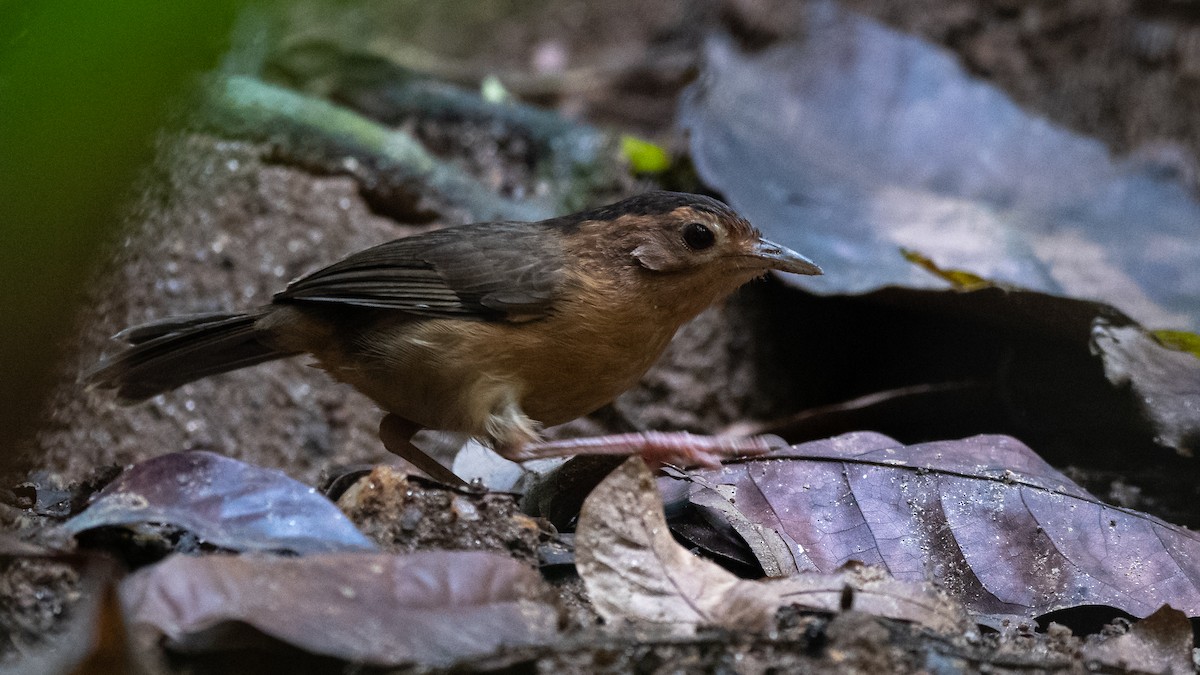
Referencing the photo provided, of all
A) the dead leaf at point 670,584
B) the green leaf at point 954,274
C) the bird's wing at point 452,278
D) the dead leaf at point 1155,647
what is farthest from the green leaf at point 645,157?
the dead leaf at point 1155,647

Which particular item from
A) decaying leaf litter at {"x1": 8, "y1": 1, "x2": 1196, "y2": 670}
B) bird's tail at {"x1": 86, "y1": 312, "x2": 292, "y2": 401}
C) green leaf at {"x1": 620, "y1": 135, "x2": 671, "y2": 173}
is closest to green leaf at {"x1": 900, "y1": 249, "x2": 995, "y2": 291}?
decaying leaf litter at {"x1": 8, "y1": 1, "x2": 1196, "y2": 670}

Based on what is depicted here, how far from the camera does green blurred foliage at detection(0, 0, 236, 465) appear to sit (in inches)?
32.1

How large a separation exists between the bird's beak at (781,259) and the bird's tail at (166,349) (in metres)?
1.97

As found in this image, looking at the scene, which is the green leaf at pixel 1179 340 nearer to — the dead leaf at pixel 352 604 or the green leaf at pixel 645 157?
the green leaf at pixel 645 157

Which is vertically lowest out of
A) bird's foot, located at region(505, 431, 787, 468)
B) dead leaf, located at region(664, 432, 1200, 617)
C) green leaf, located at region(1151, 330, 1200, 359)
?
bird's foot, located at region(505, 431, 787, 468)

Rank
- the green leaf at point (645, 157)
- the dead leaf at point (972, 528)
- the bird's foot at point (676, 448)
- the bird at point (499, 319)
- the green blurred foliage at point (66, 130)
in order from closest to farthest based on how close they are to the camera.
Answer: the green blurred foliage at point (66, 130) → the dead leaf at point (972, 528) → the bird's foot at point (676, 448) → the bird at point (499, 319) → the green leaf at point (645, 157)

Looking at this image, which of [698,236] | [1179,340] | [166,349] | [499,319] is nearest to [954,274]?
[1179,340]

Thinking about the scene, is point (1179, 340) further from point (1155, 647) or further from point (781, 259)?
point (1155, 647)

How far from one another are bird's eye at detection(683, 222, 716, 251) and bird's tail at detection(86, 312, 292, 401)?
171 centimetres

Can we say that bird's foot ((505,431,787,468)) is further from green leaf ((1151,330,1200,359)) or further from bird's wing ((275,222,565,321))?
green leaf ((1151,330,1200,359))

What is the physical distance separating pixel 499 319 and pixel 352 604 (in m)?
1.94

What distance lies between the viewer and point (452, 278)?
418 centimetres

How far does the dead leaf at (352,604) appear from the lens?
2105mm

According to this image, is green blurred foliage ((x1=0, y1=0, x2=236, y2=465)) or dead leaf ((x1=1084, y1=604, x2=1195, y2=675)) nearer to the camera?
green blurred foliage ((x1=0, y1=0, x2=236, y2=465))
